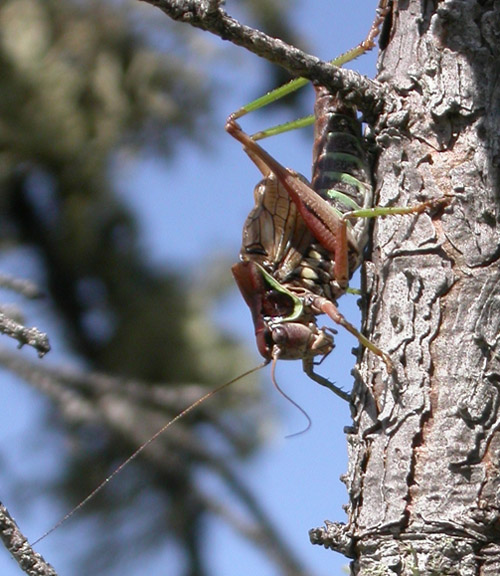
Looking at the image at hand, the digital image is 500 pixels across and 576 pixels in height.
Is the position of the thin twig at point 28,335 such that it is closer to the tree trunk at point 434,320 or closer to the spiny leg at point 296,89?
the tree trunk at point 434,320

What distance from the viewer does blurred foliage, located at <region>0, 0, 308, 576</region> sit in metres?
7.97

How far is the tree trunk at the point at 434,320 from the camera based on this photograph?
183 cm

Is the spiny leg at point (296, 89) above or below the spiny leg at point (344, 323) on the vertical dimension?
above

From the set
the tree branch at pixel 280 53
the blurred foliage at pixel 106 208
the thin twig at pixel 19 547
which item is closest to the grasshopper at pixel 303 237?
the tree branch at pixel 280 53

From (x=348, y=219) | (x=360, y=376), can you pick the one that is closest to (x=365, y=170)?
(x=348, y=219)

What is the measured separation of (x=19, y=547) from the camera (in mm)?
1432

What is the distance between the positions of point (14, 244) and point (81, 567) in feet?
10.7

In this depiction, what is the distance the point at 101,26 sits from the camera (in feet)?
26.7

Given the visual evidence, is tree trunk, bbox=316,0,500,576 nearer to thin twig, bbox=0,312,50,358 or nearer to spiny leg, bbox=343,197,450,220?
spiny leg, bbox=343,197,450,220

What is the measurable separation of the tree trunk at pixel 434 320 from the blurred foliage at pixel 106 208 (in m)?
5.45

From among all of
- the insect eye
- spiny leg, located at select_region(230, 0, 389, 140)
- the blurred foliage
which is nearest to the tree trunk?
spiny leg, located at select_region(230, 0, 389, 140)

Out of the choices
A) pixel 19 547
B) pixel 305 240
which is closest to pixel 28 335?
pixel 19 547

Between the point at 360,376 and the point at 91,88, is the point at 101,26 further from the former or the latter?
the point at 360,376

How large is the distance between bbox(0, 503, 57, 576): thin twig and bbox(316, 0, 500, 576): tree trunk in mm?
751
